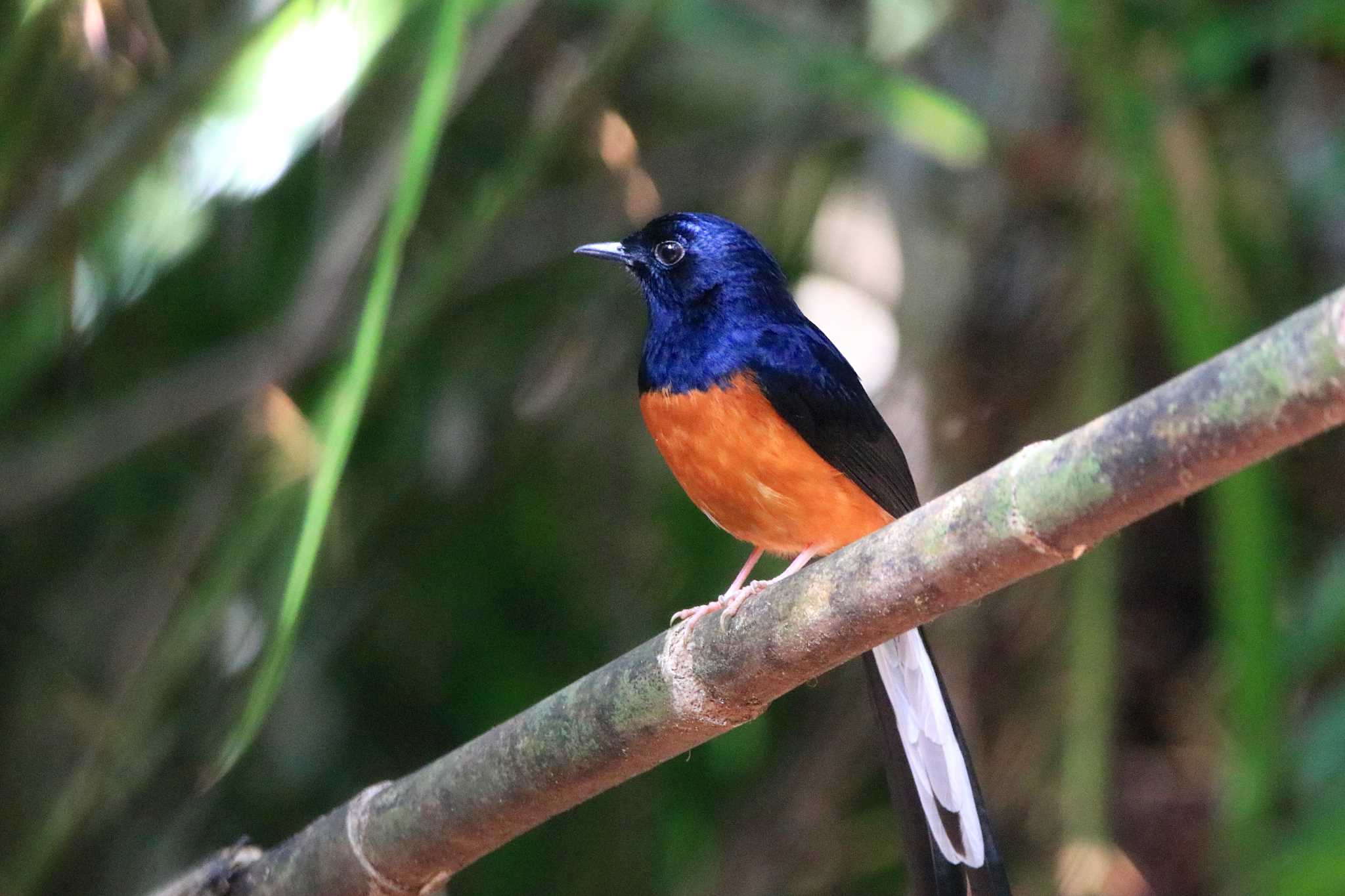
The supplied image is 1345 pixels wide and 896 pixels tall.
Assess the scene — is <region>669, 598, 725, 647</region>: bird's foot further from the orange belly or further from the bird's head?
the bird's head

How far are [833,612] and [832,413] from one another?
42.6 inches

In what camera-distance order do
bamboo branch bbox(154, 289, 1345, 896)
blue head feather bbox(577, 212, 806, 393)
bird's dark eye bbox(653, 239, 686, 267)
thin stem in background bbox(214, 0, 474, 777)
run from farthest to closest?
bird's dark eye bbox(653, 239, 686, 267), blue head feather bbox(577, 212, 806, 393), thin stem in background bbox(214, 0, 474, 777), bamboo branch bbox(154, 289, 1345, 896)

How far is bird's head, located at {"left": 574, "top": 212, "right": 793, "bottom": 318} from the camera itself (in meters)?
3.19

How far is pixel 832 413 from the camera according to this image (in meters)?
2.88

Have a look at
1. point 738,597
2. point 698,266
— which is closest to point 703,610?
point 738,597

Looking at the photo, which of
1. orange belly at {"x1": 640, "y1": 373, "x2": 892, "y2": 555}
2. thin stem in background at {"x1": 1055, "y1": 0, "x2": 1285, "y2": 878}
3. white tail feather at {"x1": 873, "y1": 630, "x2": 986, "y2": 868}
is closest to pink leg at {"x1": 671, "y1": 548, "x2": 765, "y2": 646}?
orange belly at {"x1": 640, "y1": 373, "x2": 892, "y2": 555}

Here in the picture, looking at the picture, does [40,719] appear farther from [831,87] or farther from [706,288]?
[831,87]

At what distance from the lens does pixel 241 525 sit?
3.16m

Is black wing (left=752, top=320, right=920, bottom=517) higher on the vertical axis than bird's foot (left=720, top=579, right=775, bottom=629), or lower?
lower

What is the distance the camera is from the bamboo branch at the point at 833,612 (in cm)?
138

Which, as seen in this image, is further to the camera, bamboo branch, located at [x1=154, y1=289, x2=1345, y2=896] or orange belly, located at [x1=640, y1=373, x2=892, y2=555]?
orange belly, located at [x1=640, y1=373, x2=892, y2=555]

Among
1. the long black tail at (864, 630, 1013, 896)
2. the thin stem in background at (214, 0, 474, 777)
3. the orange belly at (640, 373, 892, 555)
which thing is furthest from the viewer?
the orange belly at (640, 373, 892, 555)

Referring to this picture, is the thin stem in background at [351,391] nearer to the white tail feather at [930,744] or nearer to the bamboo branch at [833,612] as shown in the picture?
the bamboo branch at [833,612]

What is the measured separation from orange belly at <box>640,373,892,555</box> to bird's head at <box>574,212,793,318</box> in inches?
12.5
